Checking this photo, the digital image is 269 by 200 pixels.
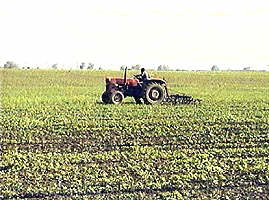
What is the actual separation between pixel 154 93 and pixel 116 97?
135 centimetres

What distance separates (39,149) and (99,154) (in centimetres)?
128

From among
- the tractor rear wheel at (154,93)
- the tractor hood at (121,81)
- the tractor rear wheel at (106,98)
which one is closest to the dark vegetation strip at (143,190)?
the tractor rear wheel at (154,93)

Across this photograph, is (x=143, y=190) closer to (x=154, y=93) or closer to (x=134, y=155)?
(x=134, y=155)

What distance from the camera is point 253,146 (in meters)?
12.4

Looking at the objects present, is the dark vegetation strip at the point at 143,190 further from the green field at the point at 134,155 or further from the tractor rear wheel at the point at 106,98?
the tractor rear wheel at the point at 106,98

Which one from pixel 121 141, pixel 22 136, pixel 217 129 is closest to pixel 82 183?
pixel 121 141

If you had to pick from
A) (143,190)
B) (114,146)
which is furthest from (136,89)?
(143,190)

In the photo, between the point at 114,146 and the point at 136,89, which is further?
the point at 136,89

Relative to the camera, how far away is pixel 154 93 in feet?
72.3

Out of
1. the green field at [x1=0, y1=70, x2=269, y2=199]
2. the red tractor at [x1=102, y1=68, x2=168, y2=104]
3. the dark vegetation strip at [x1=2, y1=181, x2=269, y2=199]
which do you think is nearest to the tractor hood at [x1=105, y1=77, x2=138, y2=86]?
the red tractor at [x1=102, y1=68, x2=168, y2=104]

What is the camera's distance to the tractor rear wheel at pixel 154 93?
21.8m

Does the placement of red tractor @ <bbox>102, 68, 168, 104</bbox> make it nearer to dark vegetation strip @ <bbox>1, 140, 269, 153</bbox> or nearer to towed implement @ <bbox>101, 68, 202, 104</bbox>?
towed implement @ <bbox>101, 68, 202, 104</bbox>

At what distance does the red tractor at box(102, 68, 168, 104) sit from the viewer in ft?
71.5

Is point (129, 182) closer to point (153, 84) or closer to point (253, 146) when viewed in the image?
point (253, 146)
